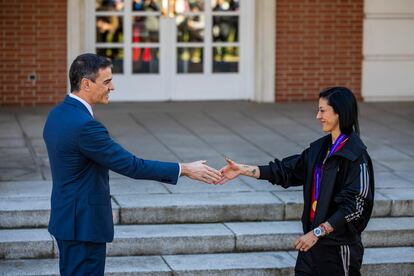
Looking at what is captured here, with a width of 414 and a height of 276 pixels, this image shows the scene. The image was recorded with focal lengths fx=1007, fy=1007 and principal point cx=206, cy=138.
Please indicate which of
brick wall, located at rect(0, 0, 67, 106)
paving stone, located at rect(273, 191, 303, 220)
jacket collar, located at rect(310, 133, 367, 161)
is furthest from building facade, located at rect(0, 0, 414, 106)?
jacket collar, located at rect(310, 133, 367, 161)

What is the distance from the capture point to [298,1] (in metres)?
14.5

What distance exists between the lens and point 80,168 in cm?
550

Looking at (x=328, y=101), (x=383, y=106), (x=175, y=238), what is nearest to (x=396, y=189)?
(x=175, y=238)

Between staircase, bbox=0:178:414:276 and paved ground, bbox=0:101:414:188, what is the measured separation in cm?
91

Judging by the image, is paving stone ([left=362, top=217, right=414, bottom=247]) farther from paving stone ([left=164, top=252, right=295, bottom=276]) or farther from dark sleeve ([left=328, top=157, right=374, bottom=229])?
dark sleeve ([left=328, top=157, right=374, bottom=229])

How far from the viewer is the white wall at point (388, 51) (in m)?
14.9

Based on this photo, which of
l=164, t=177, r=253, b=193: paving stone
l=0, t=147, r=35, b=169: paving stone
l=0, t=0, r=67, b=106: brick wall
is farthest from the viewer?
l=0, t=0, r=67, b=106: brick wall

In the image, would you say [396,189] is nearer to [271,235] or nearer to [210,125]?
[271,235]

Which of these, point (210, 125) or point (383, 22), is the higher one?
point (383, 22)

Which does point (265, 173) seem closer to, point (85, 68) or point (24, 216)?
point (85, 68)

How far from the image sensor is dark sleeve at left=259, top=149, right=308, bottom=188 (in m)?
6.17

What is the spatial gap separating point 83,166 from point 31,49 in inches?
342

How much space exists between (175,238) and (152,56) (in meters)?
6.83

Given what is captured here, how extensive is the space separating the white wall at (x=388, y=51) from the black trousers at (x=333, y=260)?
9.23m
